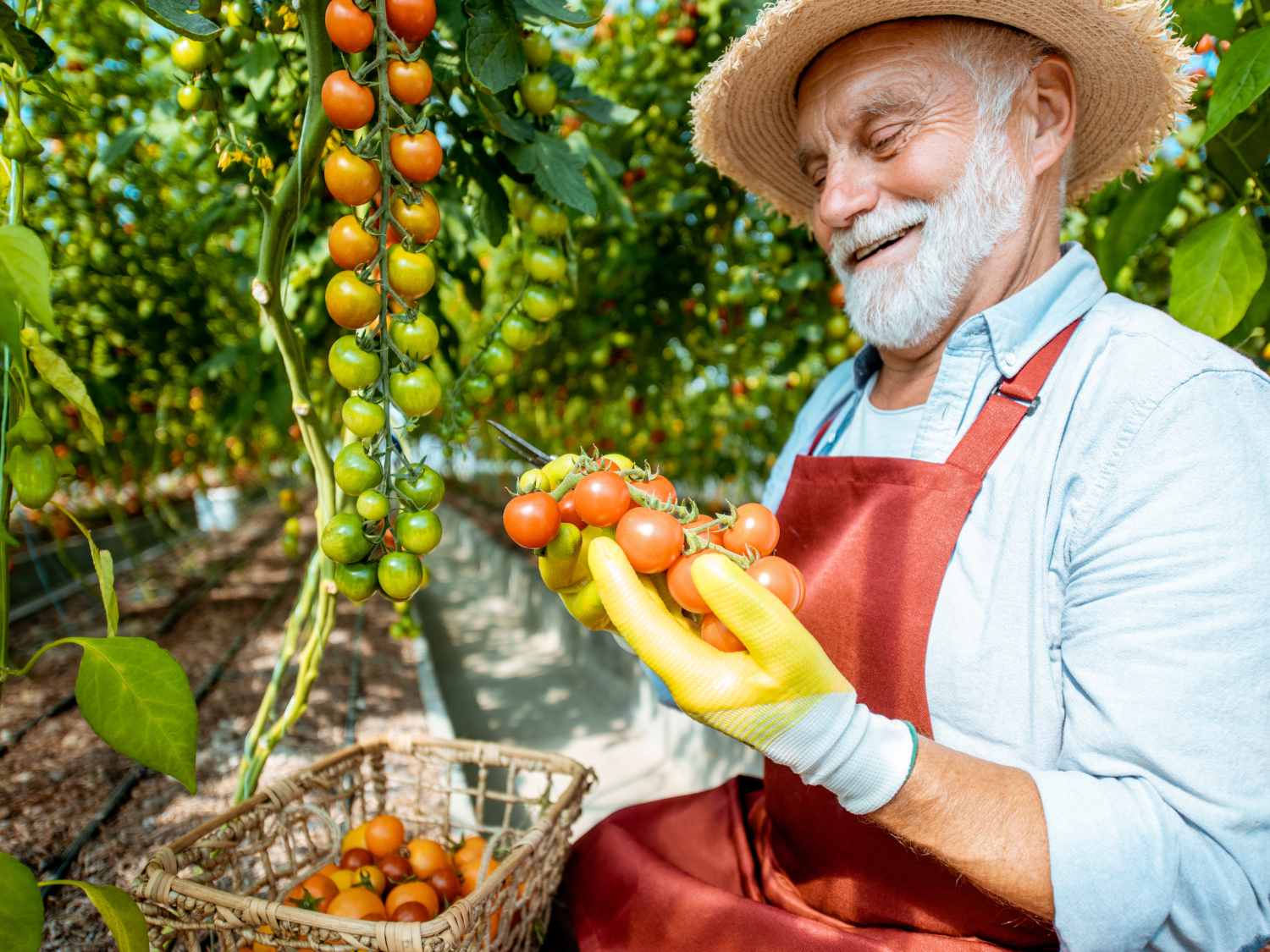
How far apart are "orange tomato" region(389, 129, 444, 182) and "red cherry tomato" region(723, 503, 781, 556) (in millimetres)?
565

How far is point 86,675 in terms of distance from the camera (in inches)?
33.8

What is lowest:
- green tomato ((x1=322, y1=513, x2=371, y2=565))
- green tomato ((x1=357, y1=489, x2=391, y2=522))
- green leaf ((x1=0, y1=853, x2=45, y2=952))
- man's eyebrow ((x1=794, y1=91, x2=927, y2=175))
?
green leaf ((x1=0, y1=853, x2=45, y2=952))

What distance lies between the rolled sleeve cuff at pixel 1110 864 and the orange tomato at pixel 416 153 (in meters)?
1.03

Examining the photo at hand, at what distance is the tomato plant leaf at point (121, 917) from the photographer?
2.78ft

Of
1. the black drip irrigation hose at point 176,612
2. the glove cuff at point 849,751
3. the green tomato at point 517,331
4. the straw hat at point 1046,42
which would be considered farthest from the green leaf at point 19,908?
the straw hat at point 1046,42

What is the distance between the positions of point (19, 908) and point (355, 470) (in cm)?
53

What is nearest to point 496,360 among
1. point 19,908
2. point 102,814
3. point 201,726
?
point 19,908

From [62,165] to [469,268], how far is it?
2.32 m

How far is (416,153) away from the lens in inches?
37.9

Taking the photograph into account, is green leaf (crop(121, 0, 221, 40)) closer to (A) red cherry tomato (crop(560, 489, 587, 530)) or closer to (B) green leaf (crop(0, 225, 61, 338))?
(B) green leaf (crop(0, 225, 61, 338))

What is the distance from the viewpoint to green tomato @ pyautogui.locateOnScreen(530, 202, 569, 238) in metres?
1.37

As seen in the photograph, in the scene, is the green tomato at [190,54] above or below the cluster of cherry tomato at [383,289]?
above

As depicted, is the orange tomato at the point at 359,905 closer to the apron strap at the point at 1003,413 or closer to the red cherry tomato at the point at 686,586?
the red cherry tomato at the point at 686,586

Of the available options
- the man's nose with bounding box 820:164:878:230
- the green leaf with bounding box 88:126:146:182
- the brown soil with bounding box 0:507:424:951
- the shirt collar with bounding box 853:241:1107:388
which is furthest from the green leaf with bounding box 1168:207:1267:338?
the brown soil with bounding box 0:507:424:951
